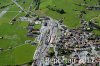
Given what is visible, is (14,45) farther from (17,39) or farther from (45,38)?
(45,38)

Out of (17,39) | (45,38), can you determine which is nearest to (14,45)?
(17,39)

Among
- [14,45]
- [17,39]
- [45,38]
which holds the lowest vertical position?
[14,45]

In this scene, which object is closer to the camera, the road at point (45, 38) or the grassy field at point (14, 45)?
the grassy field at point (14, 45)

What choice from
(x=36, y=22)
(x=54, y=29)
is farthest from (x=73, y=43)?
(x=36, y=22)

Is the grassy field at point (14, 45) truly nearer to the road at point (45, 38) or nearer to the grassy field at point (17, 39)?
the grassy field at point (17, 39)

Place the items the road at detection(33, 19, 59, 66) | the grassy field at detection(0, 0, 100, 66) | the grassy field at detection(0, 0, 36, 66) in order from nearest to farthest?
the grassy field at detection(0, 0, 36, 66) < the grassy field at detection(0, 0, 100, 66) < the road at detection(33, 19, 59, 66)

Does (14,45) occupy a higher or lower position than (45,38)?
lower

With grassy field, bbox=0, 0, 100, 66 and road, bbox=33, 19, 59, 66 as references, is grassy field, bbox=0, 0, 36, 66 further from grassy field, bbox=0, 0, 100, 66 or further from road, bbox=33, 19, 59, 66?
road, bbox=33, 19, 59, 66

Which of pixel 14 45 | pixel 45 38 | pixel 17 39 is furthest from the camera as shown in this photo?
pixel 17 39

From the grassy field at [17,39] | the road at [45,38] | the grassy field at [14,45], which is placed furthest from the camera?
the road at [45,38]

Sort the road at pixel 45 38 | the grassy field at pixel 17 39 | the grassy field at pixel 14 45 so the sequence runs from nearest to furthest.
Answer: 1. the grassy field at pixel 14 45
2. the grassy field at pixel 17 39
3. the road at pixel 45 38

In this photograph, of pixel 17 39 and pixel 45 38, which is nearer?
pixel 45 38

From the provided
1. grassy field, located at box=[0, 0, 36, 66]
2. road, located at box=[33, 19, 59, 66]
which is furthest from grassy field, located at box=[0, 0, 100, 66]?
road, located at box=[33, 19, 59, 66]

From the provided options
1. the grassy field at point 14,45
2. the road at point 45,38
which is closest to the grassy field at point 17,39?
the grassy field at point 14,45
